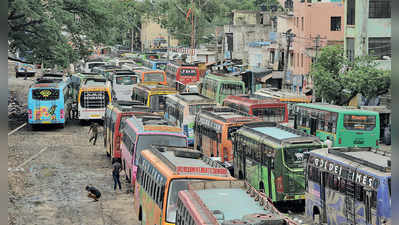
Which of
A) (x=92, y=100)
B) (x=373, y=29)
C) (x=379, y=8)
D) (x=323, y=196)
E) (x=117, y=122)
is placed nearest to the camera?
(x=323, y=196)

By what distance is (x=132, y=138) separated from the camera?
23562 millimetres

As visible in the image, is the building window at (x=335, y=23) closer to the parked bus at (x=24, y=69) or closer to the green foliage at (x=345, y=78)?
the green foliage at (x=345, y=78)

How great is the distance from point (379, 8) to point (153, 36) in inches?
3632

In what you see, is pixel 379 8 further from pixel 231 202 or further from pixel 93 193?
pixel 231 202

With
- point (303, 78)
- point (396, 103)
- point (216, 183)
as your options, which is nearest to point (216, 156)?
point (216, 183)

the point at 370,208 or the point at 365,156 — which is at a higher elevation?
the point at 365,156

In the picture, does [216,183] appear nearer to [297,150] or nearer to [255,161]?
[297,150]

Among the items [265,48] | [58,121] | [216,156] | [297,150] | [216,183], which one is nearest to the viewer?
[216,183]

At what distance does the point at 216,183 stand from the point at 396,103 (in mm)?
9350

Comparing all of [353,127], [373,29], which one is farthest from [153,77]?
[353,127]

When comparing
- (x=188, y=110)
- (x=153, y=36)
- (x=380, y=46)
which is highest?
(x=153, y=36)

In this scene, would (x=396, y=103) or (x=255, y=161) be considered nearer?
(x=396, y=103)

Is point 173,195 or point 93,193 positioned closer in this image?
point 173,195

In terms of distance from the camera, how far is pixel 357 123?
2912cm
